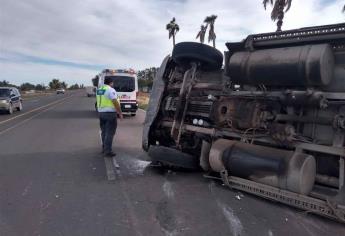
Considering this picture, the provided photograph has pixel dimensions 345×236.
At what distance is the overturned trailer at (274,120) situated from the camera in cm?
517

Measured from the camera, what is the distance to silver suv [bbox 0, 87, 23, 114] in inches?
864

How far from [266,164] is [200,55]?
274cm

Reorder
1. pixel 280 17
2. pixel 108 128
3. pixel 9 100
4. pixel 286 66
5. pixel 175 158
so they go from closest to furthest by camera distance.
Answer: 1. pixel 286 66
2. pixel 175 158
3. pixel 108 128
4. pixel 9 100
5. pixel 280 17

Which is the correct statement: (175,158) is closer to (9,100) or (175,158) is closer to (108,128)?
(108,128)

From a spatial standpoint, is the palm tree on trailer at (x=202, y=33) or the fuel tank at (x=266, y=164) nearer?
the fuel tank at (x=266, y=164)

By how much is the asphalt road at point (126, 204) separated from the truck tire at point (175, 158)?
0.18 metres

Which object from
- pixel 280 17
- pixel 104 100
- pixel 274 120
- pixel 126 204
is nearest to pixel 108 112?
pixel 104 100

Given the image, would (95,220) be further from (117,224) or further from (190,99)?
(190,99)

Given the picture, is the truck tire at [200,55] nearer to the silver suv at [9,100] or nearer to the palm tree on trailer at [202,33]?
the silver suv at [9,100]

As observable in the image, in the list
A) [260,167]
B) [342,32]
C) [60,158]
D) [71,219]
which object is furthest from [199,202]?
[60,158]

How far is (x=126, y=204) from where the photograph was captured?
5250 mm

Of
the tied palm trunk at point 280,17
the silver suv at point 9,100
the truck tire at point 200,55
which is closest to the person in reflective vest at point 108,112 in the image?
the truck tire at point 200,55

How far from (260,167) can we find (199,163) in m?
1.66

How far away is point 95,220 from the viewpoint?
15.2 ft
